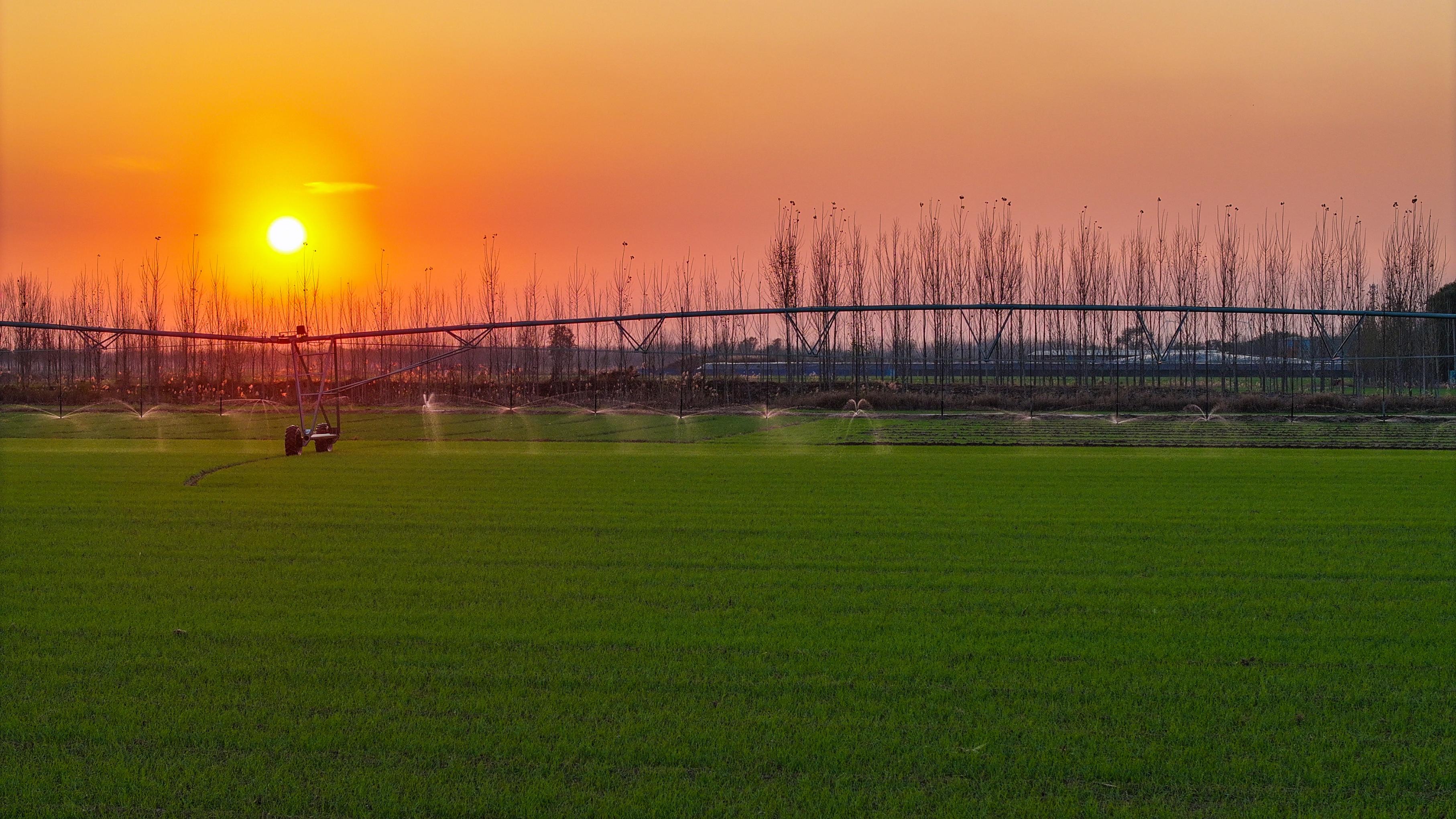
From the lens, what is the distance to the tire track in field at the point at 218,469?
18.4 meters

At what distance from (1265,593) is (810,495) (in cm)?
744

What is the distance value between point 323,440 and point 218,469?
2.61m

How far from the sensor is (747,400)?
44125mm

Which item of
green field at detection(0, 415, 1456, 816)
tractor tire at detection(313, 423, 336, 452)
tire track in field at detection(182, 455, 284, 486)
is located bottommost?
green field at detection(0, 415, 1456, 816)

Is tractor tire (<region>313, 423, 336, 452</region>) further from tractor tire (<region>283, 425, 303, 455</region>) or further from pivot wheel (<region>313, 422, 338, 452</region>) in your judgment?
tractor tire (<region>283, 425, 303, 455</region>)

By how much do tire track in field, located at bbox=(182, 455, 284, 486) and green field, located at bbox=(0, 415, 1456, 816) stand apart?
3162mm

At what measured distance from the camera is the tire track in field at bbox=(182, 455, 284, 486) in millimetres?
18391

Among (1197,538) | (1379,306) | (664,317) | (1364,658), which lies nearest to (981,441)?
(664,317)

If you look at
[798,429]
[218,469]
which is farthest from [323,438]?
[798,429]

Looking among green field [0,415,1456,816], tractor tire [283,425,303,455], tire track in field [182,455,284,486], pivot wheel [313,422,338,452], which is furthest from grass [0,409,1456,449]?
green field [0,415,1456,816]

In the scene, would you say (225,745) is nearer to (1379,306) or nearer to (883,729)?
(883,729)

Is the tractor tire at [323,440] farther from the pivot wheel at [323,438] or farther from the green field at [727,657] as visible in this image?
the green field at [727,657]

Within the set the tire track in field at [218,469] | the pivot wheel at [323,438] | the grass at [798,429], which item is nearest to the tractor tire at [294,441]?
the pivot wheel at [323,438]

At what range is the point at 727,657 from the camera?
7262 millimetres
